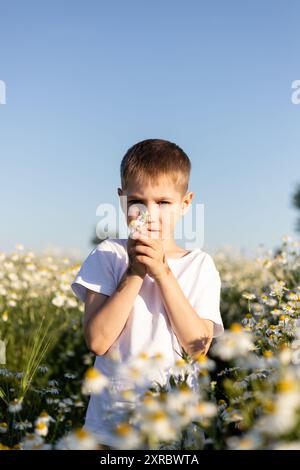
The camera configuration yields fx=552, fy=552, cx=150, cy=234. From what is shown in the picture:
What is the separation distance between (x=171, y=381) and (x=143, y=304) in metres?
0.52

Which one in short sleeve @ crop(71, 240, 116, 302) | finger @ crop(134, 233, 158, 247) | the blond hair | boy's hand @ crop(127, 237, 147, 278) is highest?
the blond hair

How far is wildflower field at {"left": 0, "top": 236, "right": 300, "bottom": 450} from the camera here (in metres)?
1.53

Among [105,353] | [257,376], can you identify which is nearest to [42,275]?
[105,353]

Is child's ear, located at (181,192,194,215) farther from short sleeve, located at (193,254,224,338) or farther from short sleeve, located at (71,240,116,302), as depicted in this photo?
short sleeve, located at (71,240,116,302)

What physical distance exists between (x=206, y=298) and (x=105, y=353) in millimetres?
543

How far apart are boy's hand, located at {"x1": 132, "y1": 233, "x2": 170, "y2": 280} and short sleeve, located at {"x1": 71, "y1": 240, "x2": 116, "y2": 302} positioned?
269 mm

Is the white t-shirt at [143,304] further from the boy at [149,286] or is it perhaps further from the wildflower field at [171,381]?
the wildflower field at [171,381]

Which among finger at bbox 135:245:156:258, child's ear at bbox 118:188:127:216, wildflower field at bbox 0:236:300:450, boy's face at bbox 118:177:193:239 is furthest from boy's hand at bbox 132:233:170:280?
wildflower field at bbox 0:236:300:450

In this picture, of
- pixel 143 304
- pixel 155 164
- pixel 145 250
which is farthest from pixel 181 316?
pixel 155 164

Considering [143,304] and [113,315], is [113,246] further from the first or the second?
[113,315]

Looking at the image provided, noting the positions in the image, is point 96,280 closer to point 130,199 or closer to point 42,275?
point 130,199

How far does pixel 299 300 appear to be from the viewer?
11.7 ft

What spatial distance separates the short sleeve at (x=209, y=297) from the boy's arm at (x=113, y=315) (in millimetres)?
381

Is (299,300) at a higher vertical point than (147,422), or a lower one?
lower
